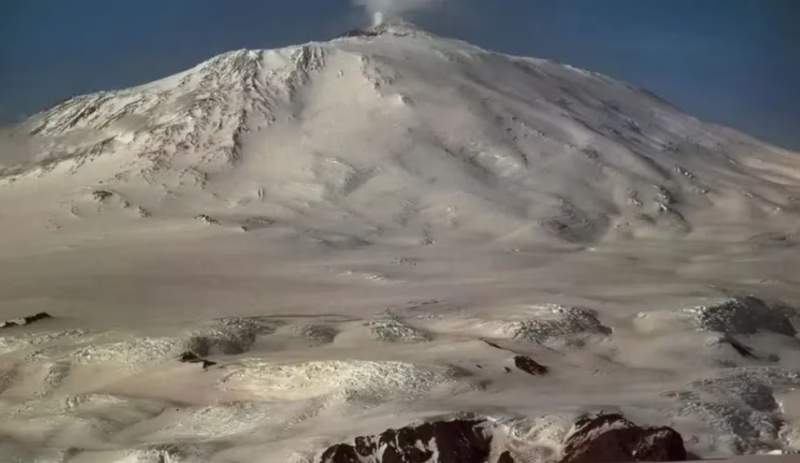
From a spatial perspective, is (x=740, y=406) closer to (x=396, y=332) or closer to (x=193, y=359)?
(x=396, y=332)

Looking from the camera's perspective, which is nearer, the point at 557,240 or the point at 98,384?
the point at 98,384

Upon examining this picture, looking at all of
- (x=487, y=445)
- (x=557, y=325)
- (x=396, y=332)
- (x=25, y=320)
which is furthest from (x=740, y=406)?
Answer: (x=25, y=320)

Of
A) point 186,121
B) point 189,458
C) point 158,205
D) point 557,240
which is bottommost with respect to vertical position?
point 189,458

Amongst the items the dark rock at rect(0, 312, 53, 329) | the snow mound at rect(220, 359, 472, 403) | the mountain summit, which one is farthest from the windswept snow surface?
the dark rock at rect(0, 312, 53, 329)

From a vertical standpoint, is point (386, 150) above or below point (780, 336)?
above

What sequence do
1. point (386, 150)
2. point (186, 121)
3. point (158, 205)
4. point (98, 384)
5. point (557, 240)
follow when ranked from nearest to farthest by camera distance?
point (98, 384) < point (557, 240) < point (158, 205) < point (386, 150) < point (186, 121)

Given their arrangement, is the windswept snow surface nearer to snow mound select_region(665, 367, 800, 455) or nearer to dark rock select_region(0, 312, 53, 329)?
snow mound select_region(665, 367, 800, 455)

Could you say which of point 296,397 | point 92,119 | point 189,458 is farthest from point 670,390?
point 92,119

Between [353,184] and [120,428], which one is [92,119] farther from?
[120,428]
